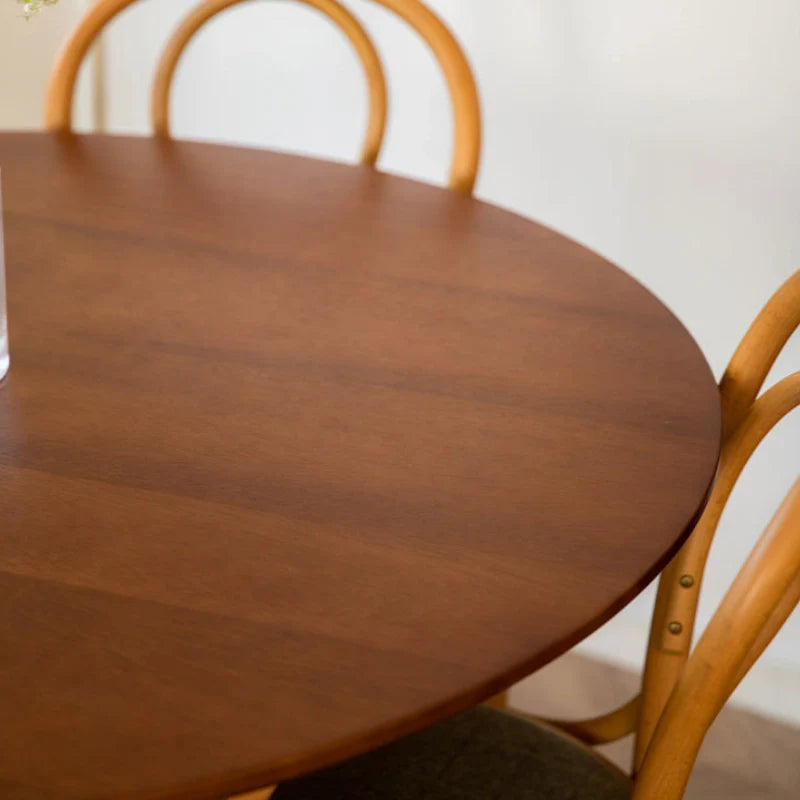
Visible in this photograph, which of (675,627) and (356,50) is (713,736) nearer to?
(675,627)

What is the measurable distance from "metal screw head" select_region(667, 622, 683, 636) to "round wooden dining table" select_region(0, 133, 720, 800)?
0.71ft

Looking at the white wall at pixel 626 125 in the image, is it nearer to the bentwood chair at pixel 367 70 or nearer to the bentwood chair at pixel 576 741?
the bentwood chair at pixel 367 70

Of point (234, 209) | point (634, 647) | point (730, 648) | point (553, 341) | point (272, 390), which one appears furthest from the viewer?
point (634, 647)

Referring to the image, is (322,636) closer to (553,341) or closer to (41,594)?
(41,594)

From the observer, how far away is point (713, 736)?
180 centimetres

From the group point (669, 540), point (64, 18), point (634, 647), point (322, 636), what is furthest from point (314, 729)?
point (64, 18)

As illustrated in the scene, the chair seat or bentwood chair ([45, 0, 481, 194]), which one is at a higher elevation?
bentwood chair ([45, 0, 481, 194])

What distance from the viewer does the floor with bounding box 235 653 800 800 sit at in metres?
1.70

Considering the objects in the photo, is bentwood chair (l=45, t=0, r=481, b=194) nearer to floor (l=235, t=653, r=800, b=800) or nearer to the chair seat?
the chair seat

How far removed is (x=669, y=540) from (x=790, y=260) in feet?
3.46

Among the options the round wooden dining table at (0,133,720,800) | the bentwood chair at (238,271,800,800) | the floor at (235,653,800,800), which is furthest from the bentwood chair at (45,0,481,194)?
the floor at (235,653,800,800)

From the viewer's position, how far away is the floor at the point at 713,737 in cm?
170

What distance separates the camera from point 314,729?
55 centimetres

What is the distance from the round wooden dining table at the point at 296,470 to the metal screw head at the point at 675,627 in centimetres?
22
